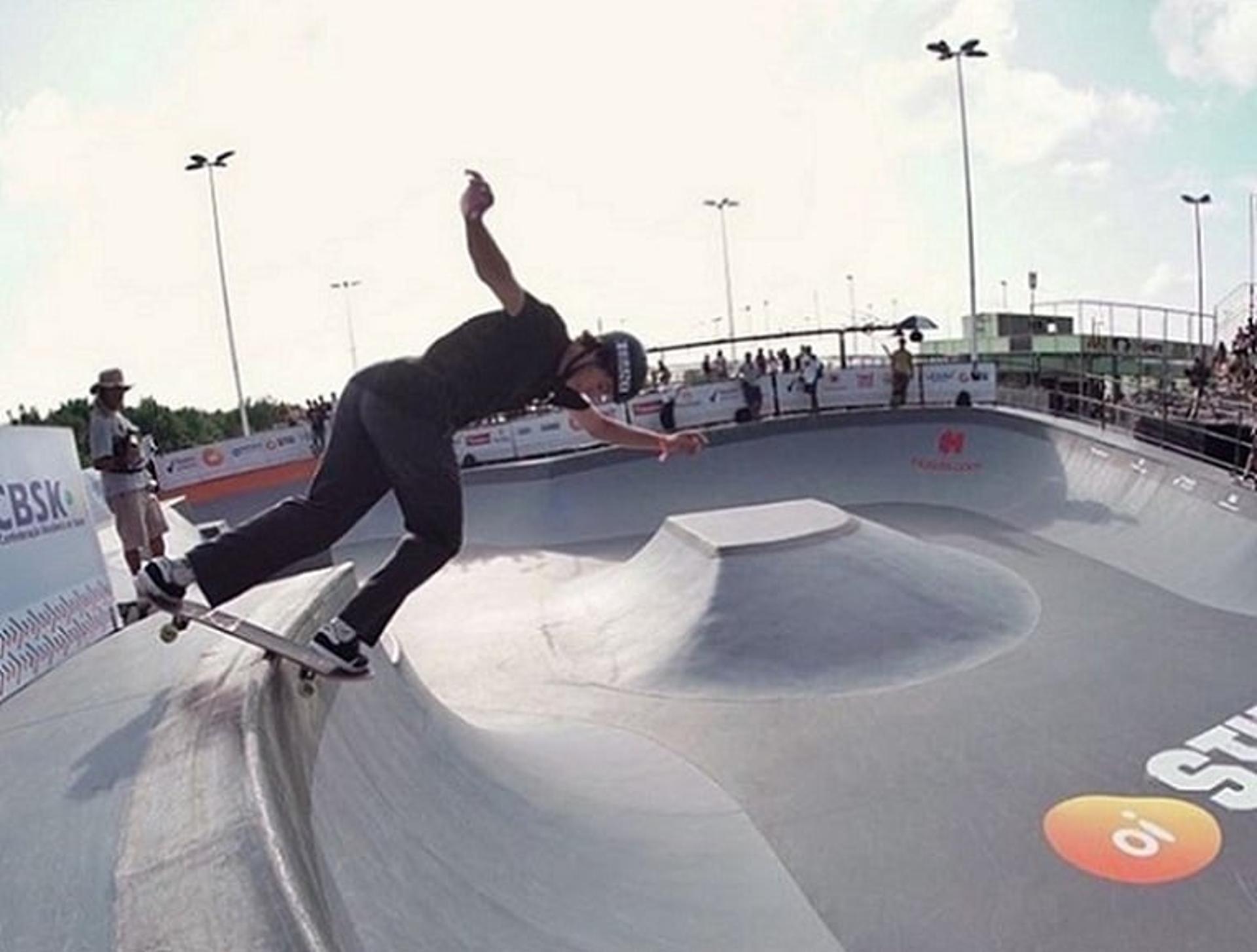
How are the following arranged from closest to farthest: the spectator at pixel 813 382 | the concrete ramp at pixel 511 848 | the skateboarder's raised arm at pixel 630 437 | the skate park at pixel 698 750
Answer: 1. the skate park at pixel 698 750
2. the concrete ramp at pixel 511 848
3. the skateboarder's raised arm at pixel 630 437
4. the spectator at pixel 813 382

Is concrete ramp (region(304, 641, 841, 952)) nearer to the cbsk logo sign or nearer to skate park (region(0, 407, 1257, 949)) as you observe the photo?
skate park (region(0, 407, 1257, 949))

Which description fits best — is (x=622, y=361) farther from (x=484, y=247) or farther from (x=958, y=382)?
(x=958, y=382)

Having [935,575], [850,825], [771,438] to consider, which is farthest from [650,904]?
[771,438]

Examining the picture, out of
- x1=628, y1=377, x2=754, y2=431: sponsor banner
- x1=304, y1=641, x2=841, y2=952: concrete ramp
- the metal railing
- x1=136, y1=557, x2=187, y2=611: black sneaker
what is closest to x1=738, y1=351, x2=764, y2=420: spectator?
x1=628, y1=377, x2=754, y2=431: sponsor banner

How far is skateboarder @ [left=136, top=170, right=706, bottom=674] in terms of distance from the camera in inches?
138

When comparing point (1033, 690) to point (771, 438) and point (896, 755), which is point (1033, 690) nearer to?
point (896, 755)

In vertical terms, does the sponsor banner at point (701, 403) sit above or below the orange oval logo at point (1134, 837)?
above

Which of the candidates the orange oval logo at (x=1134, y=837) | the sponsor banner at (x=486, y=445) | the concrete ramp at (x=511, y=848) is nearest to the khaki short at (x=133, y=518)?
the concrete ramp at (x=511, y=848)

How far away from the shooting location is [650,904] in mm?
4391

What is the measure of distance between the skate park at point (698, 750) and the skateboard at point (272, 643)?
70mm

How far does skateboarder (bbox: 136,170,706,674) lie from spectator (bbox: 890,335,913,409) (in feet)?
65.5

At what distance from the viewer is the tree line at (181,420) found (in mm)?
45875

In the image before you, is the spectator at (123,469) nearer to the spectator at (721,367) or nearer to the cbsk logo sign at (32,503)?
the cbsk logo sign at (32,503)

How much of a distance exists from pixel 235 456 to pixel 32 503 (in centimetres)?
2161
